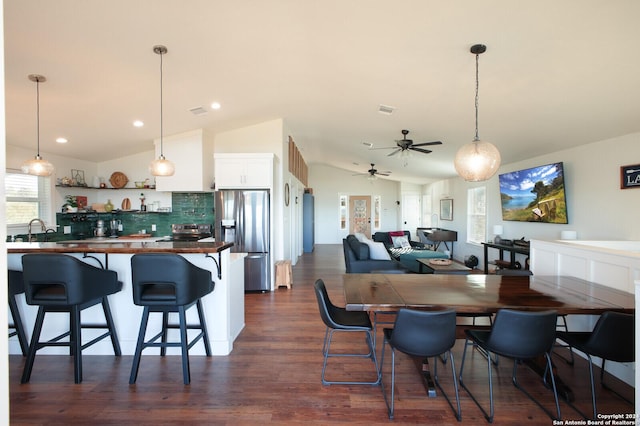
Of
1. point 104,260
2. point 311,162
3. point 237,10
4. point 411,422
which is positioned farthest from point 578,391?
point 311,162

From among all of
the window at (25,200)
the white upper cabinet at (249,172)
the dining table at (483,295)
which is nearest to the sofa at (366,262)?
the white upper cabinet at (249,172)

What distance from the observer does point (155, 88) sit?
353 centimetres

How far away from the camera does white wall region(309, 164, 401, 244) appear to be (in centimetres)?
1173

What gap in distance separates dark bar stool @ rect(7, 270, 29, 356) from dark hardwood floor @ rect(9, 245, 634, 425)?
0.18m

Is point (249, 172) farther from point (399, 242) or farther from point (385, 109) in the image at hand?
point (399, 242)

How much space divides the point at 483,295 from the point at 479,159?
1.11 meters

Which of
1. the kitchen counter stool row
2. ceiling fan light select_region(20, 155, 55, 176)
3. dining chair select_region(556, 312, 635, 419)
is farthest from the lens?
ceiling fan light select_region(20, 155, 55, 176)

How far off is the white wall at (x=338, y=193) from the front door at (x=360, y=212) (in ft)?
0.65

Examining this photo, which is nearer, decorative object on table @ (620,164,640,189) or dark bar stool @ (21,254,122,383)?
dark bar stool @ (21,254,122,383)

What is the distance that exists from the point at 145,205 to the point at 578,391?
6.51 metres

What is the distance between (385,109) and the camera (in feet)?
14.1

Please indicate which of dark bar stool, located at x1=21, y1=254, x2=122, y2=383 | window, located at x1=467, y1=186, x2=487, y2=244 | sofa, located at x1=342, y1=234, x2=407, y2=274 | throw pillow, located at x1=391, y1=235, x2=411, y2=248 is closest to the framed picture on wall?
window, located at x1=467, y1=186, x2=487, y2=244

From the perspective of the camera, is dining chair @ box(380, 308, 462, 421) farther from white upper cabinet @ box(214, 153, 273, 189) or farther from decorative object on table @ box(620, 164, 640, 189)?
white upper cabinet @ box(214, 153, 273, 189)

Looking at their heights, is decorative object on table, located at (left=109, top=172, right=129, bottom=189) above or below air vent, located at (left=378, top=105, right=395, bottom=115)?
below
